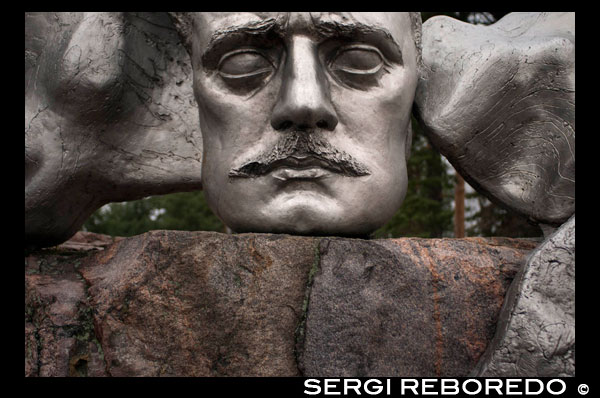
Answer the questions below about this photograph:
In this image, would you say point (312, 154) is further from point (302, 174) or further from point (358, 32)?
point (358, 32)

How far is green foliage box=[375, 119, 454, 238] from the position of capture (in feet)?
17.9

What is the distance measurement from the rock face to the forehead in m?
0.67

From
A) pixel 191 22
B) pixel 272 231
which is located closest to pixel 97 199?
pixel 191 22

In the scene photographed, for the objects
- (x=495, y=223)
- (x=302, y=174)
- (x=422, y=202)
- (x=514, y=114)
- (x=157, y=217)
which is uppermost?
(x=157, y=217)

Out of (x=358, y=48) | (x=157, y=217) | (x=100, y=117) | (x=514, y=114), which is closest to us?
(x=358, y=48)

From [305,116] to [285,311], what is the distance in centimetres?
60

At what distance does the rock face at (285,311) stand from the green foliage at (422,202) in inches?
138

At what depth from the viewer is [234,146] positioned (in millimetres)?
2084

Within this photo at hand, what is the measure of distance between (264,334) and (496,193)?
3.49ft

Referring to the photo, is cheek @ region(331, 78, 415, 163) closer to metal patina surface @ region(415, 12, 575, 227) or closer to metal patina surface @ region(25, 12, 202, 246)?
metal patina surface @ region(415, 12, 575, 227)

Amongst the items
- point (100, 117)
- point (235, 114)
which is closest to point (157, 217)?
point (100, 117)

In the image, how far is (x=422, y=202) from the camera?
215 inches

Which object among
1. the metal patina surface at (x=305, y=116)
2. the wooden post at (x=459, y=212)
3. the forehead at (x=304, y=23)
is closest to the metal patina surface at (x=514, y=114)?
the metal patina surface at (x=305, y=116)

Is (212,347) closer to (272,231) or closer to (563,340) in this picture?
(272,231)
